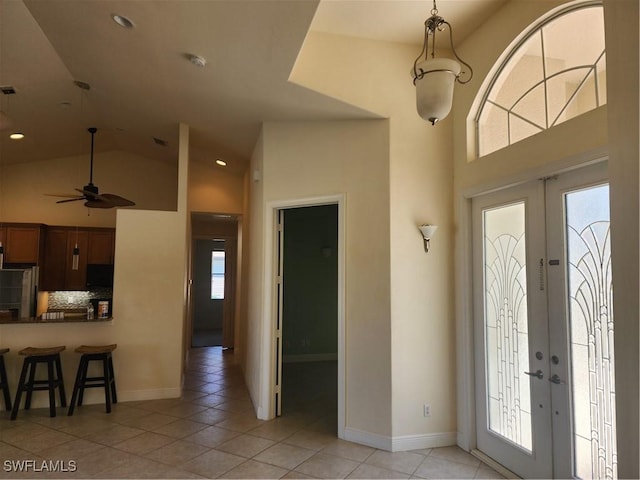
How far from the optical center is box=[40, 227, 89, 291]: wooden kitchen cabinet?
6.80 meters

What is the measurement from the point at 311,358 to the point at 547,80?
5909 mm

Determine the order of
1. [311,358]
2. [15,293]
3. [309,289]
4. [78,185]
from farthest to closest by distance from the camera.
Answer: [309,289], [311,358], [78,185], [15,293]

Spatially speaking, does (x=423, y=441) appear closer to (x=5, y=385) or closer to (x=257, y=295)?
(x=257, y=295)

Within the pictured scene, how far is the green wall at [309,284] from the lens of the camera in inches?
296

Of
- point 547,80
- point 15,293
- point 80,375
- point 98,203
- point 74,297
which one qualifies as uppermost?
point 547,80

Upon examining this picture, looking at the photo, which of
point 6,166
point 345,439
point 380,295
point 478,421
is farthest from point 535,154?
point 6,166

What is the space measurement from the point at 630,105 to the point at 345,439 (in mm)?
3519

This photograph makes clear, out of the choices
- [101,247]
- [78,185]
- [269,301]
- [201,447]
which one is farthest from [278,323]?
[78,185]

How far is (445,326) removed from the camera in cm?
383

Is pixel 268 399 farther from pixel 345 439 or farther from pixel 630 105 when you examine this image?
pixel 630 105

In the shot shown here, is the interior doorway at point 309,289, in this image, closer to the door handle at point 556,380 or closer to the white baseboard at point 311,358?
the white baseboard at point 311,358

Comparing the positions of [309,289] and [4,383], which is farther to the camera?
[309,289]

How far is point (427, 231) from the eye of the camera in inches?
146

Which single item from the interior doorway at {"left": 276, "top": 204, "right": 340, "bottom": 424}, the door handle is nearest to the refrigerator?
the interior doorway at {"left": 276, "top": 204, "right": 340, "bottom": 424}
